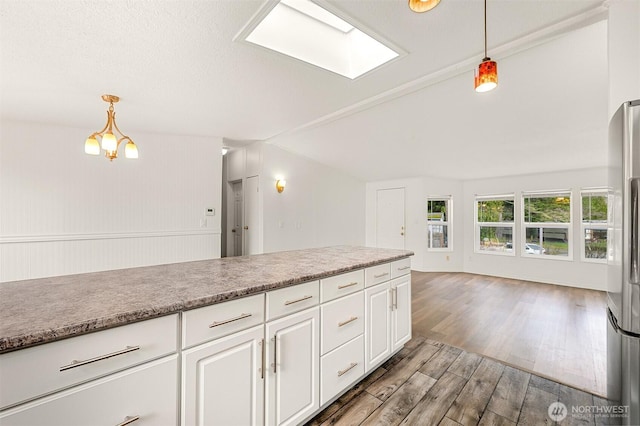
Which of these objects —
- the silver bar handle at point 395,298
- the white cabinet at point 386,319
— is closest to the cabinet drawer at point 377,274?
the white cabinet at point 386,319

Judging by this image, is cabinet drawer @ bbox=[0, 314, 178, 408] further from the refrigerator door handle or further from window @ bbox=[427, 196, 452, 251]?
window @ bbox=[427, 196, 452, 251]

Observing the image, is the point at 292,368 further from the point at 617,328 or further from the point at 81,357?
the point at 617,328

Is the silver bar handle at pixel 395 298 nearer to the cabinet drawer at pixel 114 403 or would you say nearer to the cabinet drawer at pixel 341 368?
the cabinet drawer at pixel 341 368

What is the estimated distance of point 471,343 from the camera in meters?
2.65

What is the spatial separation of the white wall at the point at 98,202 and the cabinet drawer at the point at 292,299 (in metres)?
3.03

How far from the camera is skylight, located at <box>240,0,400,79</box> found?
1.95 meters

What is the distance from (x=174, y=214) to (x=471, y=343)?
400 centimetres

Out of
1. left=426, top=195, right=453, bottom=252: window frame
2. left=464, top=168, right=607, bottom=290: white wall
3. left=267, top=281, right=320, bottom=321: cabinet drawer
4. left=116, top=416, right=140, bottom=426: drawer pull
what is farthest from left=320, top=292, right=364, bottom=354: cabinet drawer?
left=464, top=168, right=607, bottom=290: white wall

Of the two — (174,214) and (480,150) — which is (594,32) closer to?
(480,150)

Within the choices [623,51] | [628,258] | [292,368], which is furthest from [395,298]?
[623,51]

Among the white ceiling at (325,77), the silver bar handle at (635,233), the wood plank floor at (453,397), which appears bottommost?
the wood plank floor at (453,397)

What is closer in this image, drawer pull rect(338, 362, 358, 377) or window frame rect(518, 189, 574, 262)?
drawer pull rect(338, 362, 358, 377)

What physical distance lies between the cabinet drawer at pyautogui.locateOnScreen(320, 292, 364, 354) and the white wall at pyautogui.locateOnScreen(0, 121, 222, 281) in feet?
9.73

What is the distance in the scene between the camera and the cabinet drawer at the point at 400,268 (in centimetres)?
229
